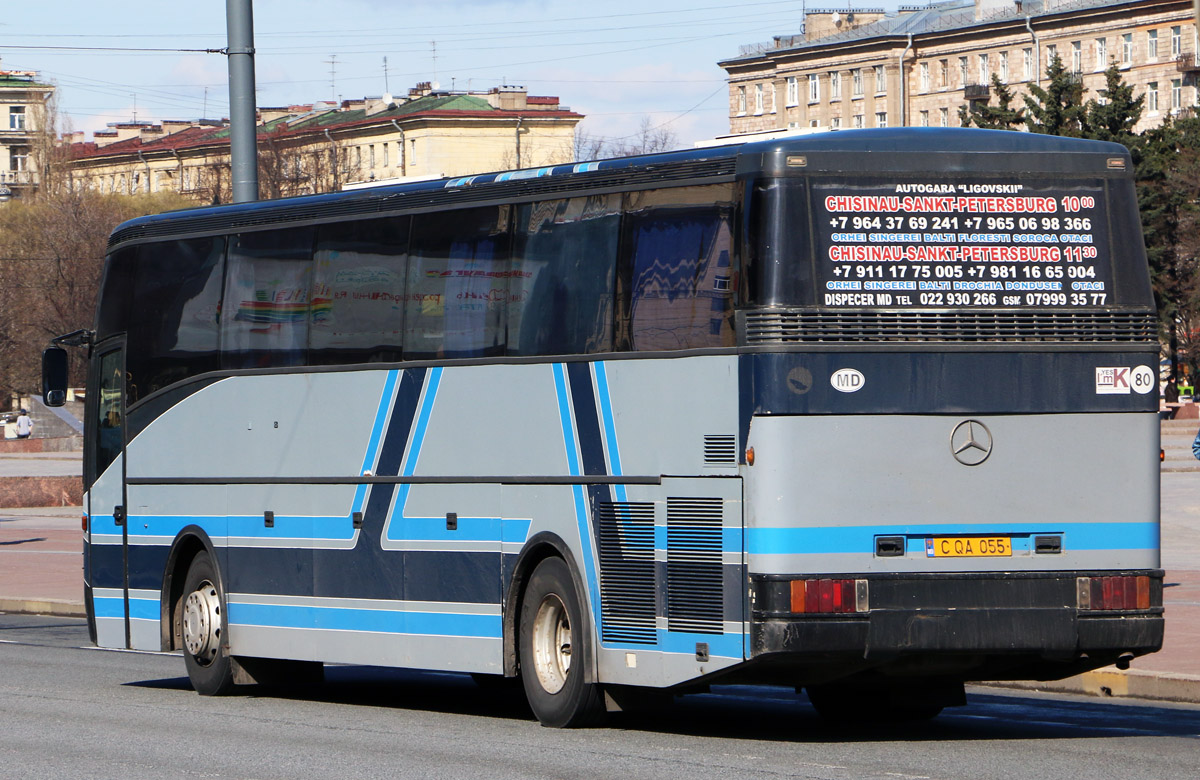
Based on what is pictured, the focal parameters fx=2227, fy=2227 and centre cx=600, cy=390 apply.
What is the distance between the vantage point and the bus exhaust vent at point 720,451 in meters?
11.5

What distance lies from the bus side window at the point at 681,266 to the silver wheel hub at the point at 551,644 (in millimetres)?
1705

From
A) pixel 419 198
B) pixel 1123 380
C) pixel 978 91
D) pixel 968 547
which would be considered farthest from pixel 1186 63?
pixel 968 547

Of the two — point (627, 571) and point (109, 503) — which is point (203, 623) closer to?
point (109, 503)

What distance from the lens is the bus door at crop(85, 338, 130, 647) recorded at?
16.5 meters

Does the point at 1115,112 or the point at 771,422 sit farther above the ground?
the point at 1115,112

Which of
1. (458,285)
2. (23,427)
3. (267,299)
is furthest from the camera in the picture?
(23,427)

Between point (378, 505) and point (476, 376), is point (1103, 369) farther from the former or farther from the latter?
point (378, 505)

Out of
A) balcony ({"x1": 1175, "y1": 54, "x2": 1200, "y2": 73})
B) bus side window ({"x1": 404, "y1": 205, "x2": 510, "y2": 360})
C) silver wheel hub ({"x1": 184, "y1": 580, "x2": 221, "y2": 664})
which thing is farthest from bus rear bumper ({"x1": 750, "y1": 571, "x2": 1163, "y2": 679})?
balcony ({"x1": 1175, "y1": 54, "x2": 1200, "y2": 73})

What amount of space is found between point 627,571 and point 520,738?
1.10 metres

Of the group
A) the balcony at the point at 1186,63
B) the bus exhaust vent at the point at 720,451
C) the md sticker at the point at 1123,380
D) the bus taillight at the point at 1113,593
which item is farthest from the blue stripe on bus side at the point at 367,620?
the balcony at the point at 1186,63

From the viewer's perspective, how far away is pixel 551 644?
12.8m

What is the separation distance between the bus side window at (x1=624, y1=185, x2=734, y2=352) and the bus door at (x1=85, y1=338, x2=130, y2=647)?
19.2 ft

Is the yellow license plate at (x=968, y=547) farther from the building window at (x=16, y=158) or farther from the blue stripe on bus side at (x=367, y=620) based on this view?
the building window at (x=16, y=158)

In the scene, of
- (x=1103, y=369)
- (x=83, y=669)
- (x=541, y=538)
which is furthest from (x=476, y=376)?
(x=83, y=669)
